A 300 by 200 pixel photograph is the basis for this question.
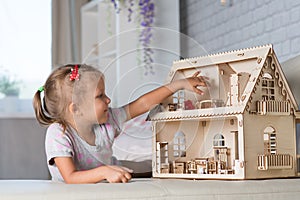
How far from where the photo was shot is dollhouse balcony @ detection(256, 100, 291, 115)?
1.56m

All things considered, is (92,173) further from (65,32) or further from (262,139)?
(65,32)

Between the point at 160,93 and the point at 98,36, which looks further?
the point at 98,36

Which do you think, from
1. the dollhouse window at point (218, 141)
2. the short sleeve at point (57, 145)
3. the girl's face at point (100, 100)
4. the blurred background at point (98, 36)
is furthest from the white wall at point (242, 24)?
the short sleeve at point (57, 145)

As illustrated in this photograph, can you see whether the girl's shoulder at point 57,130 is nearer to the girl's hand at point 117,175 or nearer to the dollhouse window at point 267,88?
the girl's hand at point 117,175

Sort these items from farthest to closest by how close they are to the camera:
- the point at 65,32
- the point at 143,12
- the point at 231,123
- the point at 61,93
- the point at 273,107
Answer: the point at 65,32, the point at 143,12, the point at 61,93, the point at 231,123, the point at 273,107

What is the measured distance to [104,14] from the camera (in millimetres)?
4059

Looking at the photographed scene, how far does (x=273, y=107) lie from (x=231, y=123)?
15 centimetres

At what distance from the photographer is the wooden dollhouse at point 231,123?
1550 mm

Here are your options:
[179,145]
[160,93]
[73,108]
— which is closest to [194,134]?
[179,145]

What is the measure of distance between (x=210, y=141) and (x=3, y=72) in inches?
102

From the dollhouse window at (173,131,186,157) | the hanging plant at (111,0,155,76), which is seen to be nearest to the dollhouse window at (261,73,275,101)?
the dollhouse window at (173,131,186,157)

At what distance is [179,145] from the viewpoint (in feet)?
5.84

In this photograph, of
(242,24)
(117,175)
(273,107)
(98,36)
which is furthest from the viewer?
(98,36)

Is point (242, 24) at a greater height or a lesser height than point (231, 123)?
greater
